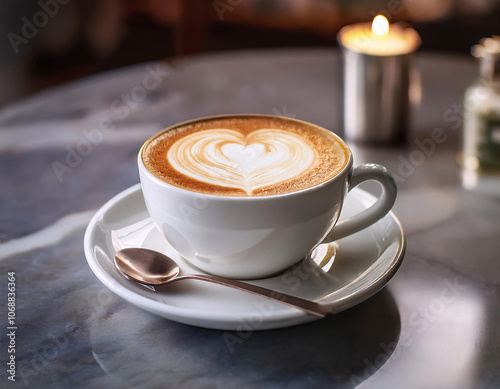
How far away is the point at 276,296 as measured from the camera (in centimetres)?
63

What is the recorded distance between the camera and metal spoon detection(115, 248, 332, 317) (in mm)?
635

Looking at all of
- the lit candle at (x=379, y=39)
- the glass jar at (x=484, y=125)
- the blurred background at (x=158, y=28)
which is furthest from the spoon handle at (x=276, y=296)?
the blurred background at (x=158, y=28)

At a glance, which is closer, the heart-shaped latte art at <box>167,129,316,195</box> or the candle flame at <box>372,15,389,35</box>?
the heart-shaped latte art at <box>167,129,316,195</box>

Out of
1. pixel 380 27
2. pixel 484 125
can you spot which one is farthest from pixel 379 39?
pixel 484 125

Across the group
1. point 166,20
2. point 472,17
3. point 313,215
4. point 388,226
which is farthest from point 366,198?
point 166,20

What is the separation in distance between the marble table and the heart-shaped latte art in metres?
0.18

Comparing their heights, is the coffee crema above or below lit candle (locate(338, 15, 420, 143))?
above

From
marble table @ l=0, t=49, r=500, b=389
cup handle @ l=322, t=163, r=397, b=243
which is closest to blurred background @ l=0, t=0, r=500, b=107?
marble table @ l=0, t=49, r=500, b=389

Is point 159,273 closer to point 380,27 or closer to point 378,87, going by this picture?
point 378,87

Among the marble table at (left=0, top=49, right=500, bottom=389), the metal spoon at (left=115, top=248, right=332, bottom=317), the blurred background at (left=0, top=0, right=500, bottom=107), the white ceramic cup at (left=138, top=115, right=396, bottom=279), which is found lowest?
the blurred background at (left=0, top=0, right=500, bottom=107)

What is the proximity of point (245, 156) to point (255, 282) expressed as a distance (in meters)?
0.17

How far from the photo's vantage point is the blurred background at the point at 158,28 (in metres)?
2.34

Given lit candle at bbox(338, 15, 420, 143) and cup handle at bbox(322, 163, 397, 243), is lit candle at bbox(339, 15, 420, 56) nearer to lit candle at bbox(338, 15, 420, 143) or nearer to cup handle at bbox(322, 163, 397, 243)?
lit candle at bbox(338, 15, 420, 143)

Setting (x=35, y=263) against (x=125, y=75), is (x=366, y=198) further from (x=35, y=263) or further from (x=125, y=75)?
(x=125, y=75)
